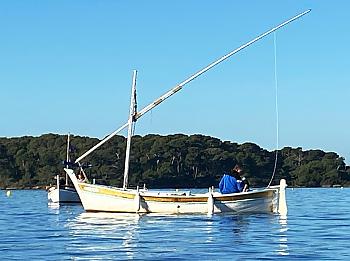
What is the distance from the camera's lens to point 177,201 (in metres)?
43.8

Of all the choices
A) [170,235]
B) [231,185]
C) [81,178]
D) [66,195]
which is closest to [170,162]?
[66,195]

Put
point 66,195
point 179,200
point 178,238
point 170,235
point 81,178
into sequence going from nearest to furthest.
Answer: point 178,238, point 170,235, point 179,200, point 81,178, point 66,195

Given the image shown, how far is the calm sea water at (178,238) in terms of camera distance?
23547 mm

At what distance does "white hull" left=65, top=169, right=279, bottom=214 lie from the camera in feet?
143

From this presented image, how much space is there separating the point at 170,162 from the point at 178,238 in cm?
12402

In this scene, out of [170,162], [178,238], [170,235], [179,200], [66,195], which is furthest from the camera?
[170,162]

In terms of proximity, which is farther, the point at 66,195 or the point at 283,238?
the point at 66,195

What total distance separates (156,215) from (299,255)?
2031cm

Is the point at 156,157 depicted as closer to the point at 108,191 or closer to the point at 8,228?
the point at 108,191

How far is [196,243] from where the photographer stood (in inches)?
1052

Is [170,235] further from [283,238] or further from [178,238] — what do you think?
[283,238]

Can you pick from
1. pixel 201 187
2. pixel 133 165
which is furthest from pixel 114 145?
pixel 201 187

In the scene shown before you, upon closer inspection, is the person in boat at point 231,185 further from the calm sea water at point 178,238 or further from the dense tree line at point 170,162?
the dense tree line at point 170,162

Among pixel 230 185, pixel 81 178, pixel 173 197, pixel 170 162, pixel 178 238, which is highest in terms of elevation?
pixel 170 162
